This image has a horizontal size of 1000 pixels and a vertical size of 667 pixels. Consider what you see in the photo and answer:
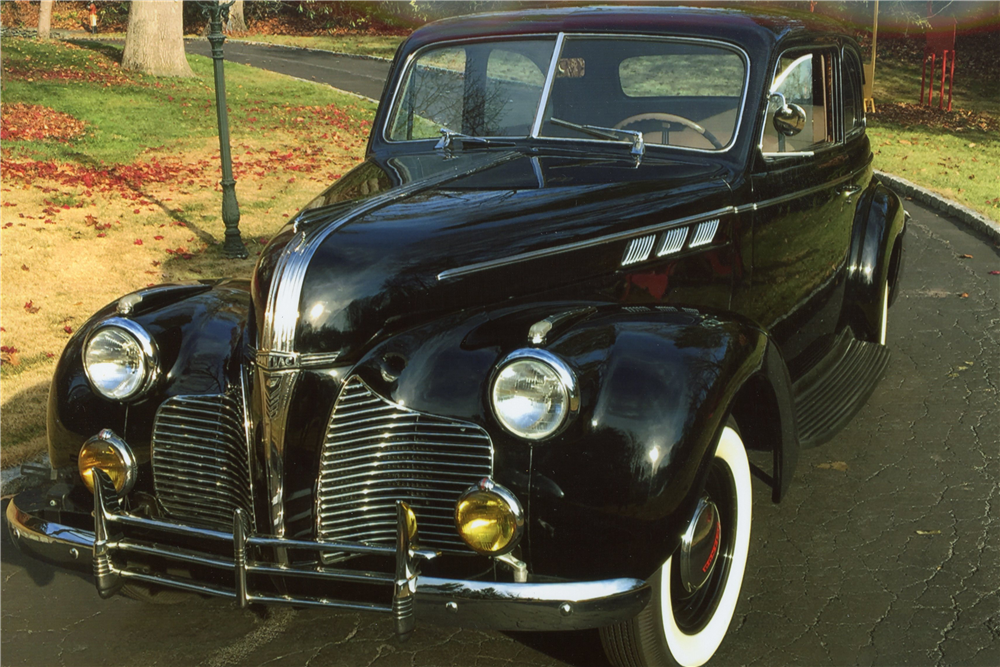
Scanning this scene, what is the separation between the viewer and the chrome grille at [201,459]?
2994 mm

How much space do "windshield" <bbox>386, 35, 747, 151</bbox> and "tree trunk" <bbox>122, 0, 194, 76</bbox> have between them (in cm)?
1555

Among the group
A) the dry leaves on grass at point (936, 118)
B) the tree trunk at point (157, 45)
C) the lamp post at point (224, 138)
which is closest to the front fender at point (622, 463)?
the lamp post at point (224, 138)

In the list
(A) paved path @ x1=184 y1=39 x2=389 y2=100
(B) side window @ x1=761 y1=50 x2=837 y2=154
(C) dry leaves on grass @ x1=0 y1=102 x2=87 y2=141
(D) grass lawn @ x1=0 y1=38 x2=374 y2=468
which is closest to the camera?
(B) side window @ x1=761 y1=50 x2=837 y2=154

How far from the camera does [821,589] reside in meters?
3.62

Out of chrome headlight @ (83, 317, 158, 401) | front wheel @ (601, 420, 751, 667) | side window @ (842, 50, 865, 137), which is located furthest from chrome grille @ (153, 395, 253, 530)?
side window @ (842, 50, 865, 137)

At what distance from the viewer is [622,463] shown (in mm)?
2666

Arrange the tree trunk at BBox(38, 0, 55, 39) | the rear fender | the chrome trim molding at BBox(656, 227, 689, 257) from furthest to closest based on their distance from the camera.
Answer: the tree trunk at BBox(38, 0, 55, 39) → the rear fender → the chrome trim molding at BBox(656, 227, 689, 257)

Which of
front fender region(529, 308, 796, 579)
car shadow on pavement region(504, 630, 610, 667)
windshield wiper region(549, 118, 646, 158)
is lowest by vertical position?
car shadow on pavement region(504, 630, 610, 667)

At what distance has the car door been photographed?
13.8 feet

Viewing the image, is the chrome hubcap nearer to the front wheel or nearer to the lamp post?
the front wheel

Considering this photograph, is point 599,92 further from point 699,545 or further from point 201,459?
point 201,459

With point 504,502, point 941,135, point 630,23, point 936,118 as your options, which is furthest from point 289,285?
point 936,118

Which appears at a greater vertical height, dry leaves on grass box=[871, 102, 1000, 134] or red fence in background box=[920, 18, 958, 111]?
red fence in background box=[920, 18, 958, 111]

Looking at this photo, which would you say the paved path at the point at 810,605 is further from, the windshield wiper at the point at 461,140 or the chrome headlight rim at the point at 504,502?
the windshield wiper at the point at 461,140
